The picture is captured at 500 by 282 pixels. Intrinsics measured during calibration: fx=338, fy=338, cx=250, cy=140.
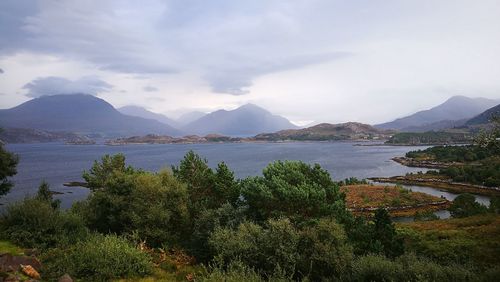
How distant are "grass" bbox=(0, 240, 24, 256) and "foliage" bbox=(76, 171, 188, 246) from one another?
19.7 feet

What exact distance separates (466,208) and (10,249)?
62672mm

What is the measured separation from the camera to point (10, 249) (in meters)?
18.9

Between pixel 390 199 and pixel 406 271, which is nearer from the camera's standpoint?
pixel 406 271

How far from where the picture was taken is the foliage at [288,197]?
25.6 m

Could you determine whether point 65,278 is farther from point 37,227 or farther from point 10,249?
point 37,227

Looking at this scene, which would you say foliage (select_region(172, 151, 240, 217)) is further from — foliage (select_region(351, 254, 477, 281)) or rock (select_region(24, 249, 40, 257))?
foliage (select_region(351, 254, 477, 281))

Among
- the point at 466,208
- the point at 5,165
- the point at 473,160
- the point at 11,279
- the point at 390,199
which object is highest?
the point at 5,165

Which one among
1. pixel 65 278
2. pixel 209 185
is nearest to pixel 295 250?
pixel 65 278

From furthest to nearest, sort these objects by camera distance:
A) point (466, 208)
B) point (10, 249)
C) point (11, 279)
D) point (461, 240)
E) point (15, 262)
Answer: point (466, 208)
point (461, 240)
point (10, 249)
point (15, 262)
point (11, 279)

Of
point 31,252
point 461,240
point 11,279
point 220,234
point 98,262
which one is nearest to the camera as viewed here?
point 11,279

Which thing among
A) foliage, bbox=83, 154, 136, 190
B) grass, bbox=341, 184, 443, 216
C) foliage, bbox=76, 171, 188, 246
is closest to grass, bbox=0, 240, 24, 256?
foliage, bbox=76, 171, 188, 246

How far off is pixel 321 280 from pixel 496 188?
9404 centimetres

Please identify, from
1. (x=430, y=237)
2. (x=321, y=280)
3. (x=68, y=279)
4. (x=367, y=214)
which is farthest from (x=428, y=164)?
(x=68, y=279)

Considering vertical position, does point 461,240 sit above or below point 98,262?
below
